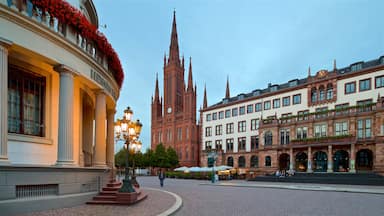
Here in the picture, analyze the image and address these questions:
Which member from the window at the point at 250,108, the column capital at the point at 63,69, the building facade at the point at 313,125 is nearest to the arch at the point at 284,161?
the building facade at the point at 313,125

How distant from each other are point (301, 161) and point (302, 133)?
482 centimetres

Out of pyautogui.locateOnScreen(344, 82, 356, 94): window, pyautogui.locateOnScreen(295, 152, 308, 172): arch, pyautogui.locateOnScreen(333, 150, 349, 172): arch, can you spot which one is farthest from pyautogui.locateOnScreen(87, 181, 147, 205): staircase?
pyautogui.locateOnScreen(295, 152, 308, 172): arch

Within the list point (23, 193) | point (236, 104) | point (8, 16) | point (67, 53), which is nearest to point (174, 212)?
point (23, 193)

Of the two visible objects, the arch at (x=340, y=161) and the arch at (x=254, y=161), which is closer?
the arch at (x=340, y=161)

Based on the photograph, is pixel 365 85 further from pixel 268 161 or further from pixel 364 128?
pixel 268 161

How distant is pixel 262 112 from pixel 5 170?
170 feet

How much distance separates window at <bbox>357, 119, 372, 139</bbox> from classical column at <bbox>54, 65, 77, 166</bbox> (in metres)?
→ 40.9

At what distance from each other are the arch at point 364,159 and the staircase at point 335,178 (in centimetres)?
514

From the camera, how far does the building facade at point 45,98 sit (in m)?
9.37

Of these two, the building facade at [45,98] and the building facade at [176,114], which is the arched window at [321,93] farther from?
the building facade at [176,114]

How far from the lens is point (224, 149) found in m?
64.6

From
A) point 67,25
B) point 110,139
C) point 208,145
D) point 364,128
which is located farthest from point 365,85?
point 67,25

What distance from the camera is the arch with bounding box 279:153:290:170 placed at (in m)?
52.3

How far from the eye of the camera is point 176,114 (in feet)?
316
